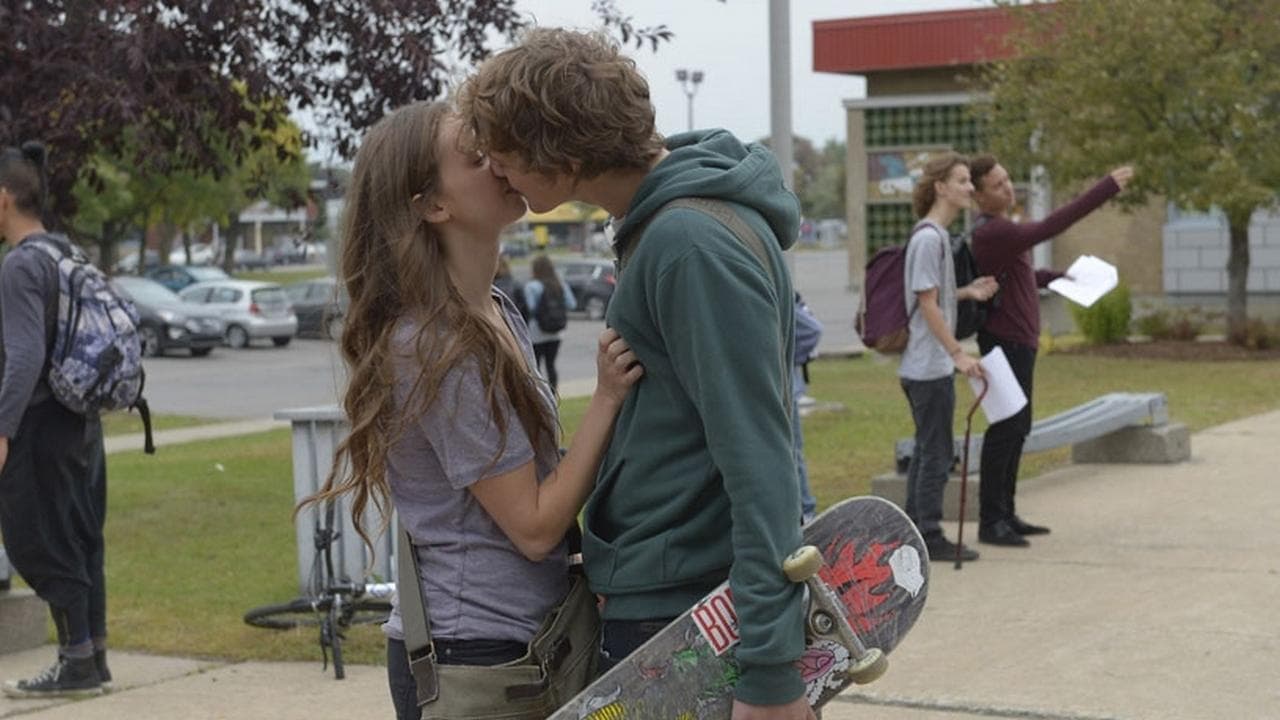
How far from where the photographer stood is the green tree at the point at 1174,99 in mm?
23094

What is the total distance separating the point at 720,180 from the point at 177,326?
32.7 meters

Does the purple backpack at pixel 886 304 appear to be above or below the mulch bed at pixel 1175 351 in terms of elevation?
above

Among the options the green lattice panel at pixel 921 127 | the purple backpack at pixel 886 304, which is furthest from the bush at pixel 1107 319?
the purple backpack at pixel 886 304

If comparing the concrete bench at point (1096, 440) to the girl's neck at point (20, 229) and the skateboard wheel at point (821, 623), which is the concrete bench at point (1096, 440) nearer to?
the girl's neck at point (20, 229)

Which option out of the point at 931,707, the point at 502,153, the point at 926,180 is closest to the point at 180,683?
→ the point at 931,707

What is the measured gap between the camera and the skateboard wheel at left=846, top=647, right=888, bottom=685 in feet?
9.28

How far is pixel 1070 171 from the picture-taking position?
24.0 metres

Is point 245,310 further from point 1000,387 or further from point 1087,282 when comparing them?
point 1000,387

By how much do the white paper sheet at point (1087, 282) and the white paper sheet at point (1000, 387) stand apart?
20.5 inches

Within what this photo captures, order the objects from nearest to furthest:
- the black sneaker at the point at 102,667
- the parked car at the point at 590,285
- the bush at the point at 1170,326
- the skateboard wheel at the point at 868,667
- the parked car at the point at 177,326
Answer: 1. the skateboard wheel at the point at 868,667
2. the black sneaker at the point at 102,667
3. the bush at the point at 1170,326
4. the parked car at the point at 177,326
5. the parked car at the point at 590,285

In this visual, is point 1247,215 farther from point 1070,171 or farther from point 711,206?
point 711,206

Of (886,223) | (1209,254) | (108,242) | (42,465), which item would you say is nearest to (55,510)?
(42,465)

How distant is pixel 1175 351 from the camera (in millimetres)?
24562

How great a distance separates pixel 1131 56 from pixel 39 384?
62.4 feet
